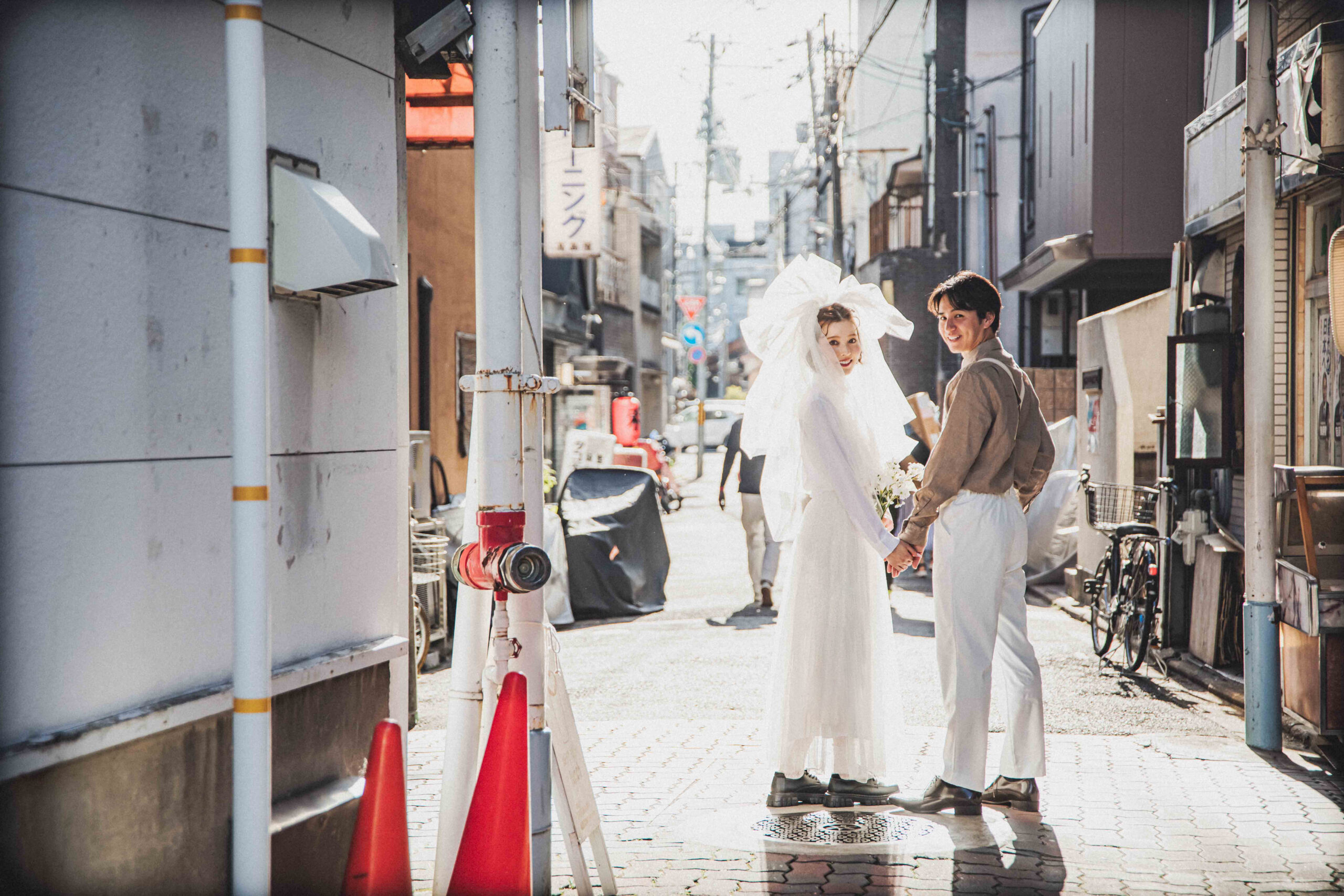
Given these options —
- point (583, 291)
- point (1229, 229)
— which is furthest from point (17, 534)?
point (583, 291)

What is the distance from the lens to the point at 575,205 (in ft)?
59.0

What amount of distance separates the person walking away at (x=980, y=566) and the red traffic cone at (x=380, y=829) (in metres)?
2.38

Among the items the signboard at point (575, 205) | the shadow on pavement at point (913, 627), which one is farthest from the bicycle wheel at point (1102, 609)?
the signboard at point (575, 205)

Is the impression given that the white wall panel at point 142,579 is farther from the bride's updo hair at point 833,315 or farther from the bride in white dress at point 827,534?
the bride's updo hair at point 833,315

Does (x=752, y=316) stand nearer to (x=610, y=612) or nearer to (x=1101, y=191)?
(x=610, y=612)

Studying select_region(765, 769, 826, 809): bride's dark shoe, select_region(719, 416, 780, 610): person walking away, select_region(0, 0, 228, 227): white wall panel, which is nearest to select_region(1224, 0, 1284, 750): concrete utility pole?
select_region(765, 769, 826, 809): bride's dark shoe

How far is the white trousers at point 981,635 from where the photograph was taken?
4.75 meters

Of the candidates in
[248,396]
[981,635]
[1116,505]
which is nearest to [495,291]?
[248,396]

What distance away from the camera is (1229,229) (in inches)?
332

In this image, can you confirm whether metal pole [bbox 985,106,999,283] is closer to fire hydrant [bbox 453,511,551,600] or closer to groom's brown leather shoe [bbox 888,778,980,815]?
groom's brown leather shoe [bbox 888,778,980,815]

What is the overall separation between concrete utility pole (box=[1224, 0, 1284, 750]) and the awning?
7.09 meters

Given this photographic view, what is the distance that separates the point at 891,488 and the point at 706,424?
3937cm

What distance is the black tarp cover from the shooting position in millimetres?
10703

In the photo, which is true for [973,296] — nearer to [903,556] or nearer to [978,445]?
[978,445]
